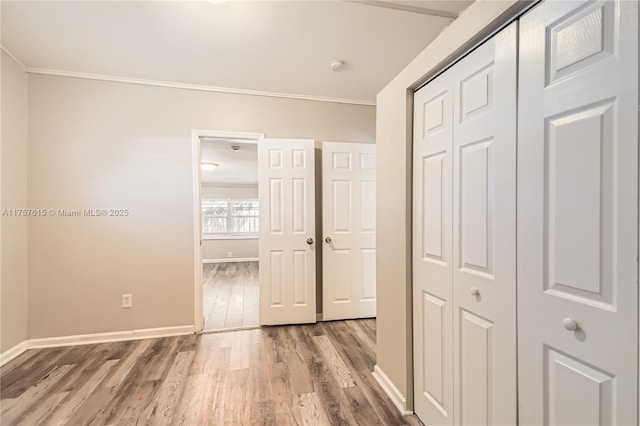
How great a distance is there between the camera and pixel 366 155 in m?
2.99

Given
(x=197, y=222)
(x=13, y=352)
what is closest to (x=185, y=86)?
(x=197, y=222)

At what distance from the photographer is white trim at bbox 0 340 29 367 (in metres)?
2.09

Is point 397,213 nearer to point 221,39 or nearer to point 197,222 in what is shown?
point 221,39

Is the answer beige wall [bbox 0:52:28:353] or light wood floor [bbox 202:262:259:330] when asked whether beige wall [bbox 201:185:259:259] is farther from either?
beige wall [bbox 0:52:28:353]

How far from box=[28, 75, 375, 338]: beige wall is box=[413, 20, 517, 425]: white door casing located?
6.91 ft

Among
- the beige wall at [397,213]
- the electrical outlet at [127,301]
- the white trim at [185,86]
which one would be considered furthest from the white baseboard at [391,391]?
the white trim at [185,86]

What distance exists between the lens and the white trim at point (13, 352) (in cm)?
209

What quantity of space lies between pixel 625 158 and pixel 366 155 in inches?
93.8

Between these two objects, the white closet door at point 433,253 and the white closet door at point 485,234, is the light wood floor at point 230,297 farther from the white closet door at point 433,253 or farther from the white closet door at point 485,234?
the white closet door at point 485,234

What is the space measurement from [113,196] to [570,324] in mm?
3285

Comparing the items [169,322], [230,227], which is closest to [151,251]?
[169,322]

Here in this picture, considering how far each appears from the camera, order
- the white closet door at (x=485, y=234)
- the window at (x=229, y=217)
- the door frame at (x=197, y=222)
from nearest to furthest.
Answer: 1. the white closet door at (x=485, y=234)
2. the door frame at (x=197, y=222)
3. the window at (x=229, y=217)

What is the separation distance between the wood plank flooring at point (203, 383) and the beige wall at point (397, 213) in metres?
0.29

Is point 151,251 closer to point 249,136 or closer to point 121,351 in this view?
point 121,351
